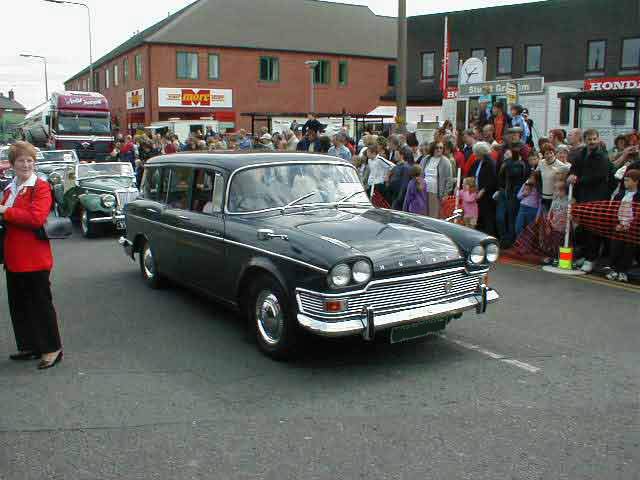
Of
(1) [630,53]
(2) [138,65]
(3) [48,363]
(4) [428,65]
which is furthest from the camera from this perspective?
(2) [138,65]

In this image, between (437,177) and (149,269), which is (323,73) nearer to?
(437,177)

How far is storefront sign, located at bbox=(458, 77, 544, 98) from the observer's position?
59.4ft

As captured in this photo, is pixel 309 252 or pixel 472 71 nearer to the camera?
pixel 309 252

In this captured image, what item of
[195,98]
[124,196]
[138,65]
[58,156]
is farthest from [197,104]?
[124,196]

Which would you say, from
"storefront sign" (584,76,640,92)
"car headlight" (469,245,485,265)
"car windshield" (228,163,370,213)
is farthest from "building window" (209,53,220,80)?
"car headlight" (469,245,485,265)

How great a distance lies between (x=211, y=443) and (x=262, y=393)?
34.9 inches

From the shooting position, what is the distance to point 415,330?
5.51 metres

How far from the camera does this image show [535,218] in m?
10.6

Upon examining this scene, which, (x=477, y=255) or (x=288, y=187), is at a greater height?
(x=288, y=187)

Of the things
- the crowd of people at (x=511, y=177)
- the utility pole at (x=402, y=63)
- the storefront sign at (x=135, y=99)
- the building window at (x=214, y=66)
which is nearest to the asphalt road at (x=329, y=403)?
the crowd of people at (x=511, y=177)

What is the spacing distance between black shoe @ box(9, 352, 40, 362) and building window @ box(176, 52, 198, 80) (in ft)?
138

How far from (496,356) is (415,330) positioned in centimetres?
87

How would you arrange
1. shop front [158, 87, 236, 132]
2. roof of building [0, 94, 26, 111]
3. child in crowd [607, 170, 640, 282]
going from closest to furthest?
child in crowd [607, 170, 640, 282] → shop front [158, 87, 236, 132] → roof of building [0, 94, 26, 111]

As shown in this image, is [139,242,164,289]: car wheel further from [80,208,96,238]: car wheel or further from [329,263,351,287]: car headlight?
[80,208,96,238]: car wheel
